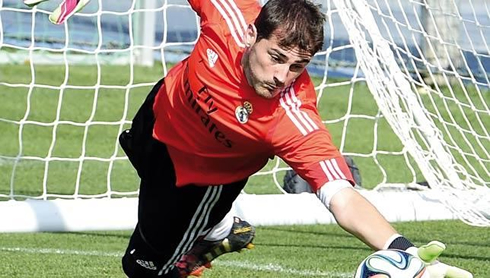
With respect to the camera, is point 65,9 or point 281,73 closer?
point 281,73

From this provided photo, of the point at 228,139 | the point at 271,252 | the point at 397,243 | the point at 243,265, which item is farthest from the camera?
the point at 271,252

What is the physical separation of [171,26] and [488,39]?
7.14 meters

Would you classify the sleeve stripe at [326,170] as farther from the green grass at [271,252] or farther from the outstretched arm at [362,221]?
the green grass at [271,252]

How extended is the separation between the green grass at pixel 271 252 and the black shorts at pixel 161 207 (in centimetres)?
75

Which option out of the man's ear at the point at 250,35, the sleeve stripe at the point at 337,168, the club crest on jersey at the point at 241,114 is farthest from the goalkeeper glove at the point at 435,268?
the man's ear at the point at 250,35

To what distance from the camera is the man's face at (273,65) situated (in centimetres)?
409

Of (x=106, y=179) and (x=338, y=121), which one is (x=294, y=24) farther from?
(x=106, y=179)

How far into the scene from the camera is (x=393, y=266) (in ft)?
11.6

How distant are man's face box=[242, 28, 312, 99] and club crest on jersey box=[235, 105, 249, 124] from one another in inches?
3.7

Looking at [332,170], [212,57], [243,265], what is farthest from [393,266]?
[243,265]

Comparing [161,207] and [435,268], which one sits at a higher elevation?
[435,268]

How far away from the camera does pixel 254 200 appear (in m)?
7.41

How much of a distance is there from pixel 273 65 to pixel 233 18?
1.88ft

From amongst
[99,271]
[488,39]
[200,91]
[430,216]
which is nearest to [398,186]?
[430,216]
